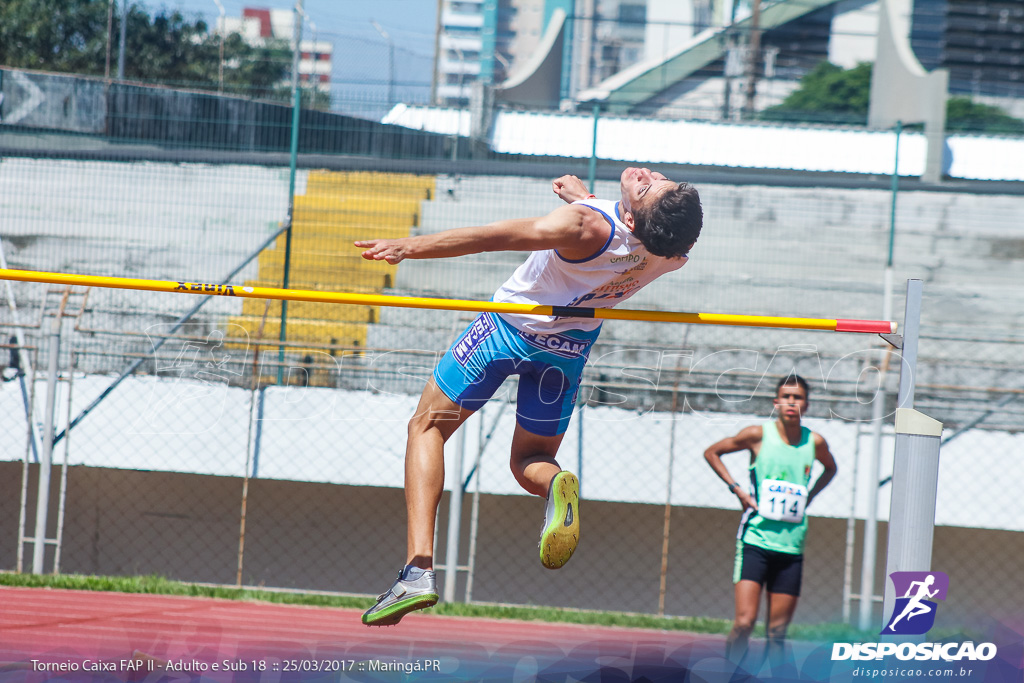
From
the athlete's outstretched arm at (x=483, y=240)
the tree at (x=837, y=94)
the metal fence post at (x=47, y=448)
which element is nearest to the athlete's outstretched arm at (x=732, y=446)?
the athlete's outstretched arm at (x=483, y=240)

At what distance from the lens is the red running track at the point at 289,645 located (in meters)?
3.96

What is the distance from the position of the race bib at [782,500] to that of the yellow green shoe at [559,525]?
1896 mm

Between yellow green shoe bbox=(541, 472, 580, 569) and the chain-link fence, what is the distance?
170 cm

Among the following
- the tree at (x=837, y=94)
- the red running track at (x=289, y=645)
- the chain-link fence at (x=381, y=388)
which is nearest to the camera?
the red running track at (x=289, y=645)

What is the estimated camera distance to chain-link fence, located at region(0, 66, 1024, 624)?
606cm

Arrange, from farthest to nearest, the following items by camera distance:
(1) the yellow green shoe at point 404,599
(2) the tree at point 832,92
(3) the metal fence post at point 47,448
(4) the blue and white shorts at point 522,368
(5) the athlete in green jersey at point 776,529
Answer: (2) the tree at point 832,92 < (3) the metal fence post at point 47,448 < (5) the athlete in green jersey at point 776,529 < (4) the blue and white shorts at point 522,368 < (1) the yellow green shoe at point 404,599

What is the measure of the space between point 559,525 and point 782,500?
6.63 feet

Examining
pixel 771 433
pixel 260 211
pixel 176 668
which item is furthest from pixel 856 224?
pixel 176 668

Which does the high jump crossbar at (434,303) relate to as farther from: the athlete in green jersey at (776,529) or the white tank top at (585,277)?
the athlete in green jersey at (776,529)

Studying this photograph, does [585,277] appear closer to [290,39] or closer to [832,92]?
[290,39]

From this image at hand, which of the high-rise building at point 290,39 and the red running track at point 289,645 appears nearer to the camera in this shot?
the red running track at point 289,645

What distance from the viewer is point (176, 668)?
3.93m

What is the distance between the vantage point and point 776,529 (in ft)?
15.7

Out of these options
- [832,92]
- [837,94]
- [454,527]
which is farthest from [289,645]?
[837,94]
